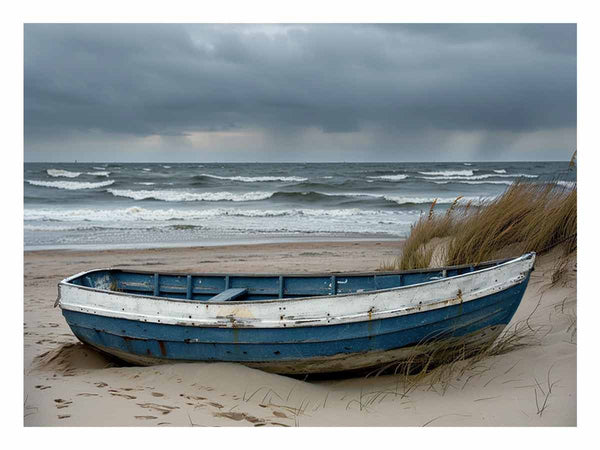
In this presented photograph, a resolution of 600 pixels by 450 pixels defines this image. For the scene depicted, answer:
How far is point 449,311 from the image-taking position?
145 inches

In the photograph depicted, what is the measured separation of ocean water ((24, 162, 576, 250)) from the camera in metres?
12.7

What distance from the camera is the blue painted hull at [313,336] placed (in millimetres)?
3674

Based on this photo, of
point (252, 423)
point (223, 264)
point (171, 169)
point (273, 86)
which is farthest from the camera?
point (171, 169)

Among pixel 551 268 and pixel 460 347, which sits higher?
pixel 551 268

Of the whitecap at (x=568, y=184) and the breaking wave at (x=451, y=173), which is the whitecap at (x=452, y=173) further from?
the whitecap at (x=568, y=184)

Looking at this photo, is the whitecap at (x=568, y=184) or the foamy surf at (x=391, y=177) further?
the foamy surf at (x=391, y=177)

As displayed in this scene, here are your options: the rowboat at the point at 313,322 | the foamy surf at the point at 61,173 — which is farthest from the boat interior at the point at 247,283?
the foamy surf at the point at 61,173

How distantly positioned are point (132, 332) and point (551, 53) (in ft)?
12.5

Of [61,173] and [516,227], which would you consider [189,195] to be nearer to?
[61,173]

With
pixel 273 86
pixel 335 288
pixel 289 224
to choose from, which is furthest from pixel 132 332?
pixel 289 224

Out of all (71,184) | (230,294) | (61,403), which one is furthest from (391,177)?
(61,403)

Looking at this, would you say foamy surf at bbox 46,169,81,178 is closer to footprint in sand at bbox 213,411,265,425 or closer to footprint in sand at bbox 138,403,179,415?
footprint in sand at bbox 138,403,179,415

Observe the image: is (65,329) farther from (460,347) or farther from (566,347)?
(566,347)

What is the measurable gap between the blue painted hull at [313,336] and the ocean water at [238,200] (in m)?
2.40
